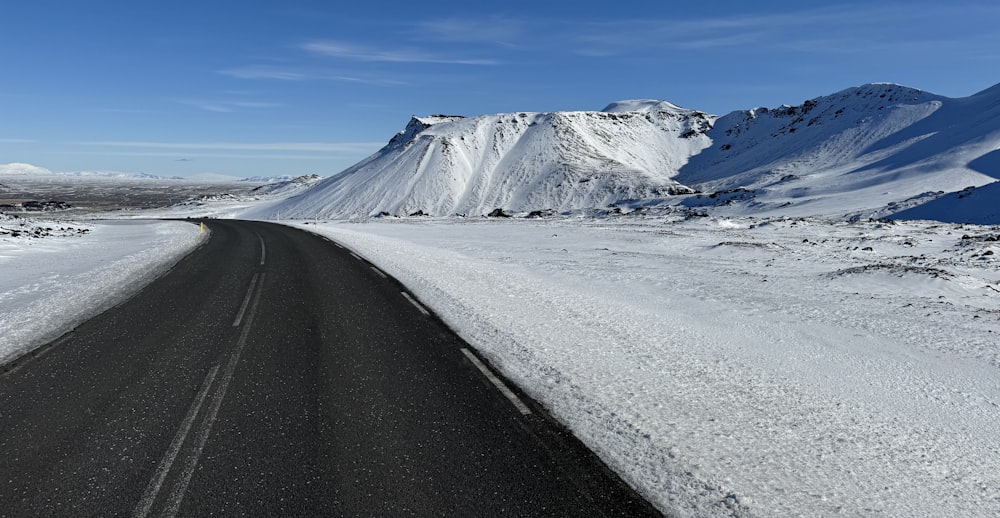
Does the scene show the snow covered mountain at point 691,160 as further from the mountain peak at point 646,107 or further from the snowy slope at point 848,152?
the mountain peak at point 646,107

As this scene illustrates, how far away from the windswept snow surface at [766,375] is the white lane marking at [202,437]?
352 centimetres

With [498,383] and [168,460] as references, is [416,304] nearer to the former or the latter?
[498,383]

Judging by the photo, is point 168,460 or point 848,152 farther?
point 848,152

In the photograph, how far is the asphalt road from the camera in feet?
14.2

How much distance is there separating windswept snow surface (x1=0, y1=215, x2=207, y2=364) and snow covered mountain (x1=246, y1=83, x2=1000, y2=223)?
209 feet

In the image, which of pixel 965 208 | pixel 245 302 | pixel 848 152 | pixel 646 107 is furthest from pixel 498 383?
pixel 646 107

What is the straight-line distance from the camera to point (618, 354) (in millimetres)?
8195

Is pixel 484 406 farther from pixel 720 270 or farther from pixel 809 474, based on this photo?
pixel 720 270

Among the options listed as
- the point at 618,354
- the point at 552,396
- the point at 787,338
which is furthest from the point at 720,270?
the point at 552,396

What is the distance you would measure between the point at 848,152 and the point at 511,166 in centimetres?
7017

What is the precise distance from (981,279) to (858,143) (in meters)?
121

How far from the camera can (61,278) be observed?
15992mm

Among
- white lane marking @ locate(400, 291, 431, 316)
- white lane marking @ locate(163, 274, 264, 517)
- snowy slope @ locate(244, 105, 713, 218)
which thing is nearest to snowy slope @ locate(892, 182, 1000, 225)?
snowy slope @ locate(244, 105, 713, 218)

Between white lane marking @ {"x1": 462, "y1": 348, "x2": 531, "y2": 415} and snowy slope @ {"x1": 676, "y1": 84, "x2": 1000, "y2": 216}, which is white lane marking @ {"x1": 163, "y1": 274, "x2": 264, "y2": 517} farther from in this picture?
snowy slope @ {"x1": 676, "y1": 84, "x2": 1000, "y2": 216}
